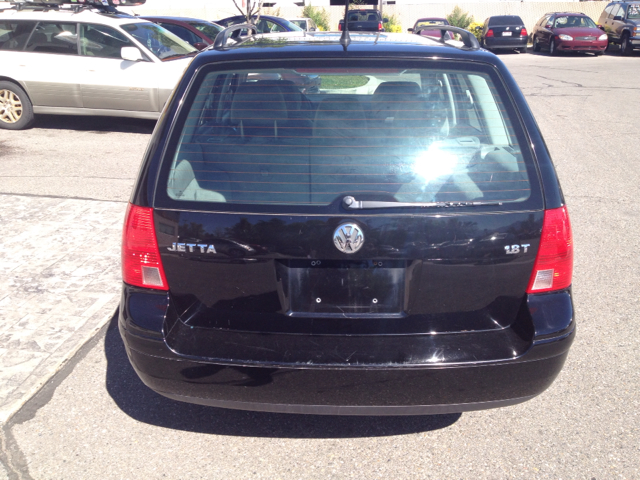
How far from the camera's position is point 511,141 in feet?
8.73

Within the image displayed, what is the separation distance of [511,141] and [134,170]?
231 inches

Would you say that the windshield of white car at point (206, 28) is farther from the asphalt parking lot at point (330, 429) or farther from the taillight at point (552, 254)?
the taillight at point (552, 254)

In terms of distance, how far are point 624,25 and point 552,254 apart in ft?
84.8

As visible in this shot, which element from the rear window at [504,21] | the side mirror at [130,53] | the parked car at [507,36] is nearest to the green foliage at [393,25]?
the rear window at [504,21]

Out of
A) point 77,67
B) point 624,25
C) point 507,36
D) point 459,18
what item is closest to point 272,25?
point 77,67

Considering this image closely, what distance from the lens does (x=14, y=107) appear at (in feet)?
32.5

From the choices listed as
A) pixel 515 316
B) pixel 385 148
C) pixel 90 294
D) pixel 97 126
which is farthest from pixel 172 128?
pixel 97 126

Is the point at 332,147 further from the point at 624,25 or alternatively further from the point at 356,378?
the point at 624,25

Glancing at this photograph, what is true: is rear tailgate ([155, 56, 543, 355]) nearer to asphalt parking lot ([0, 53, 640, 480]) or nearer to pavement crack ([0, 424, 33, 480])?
asphalt parking lot ([0, 53, 640, 480])

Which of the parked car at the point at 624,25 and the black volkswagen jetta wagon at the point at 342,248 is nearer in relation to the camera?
the black volkswagen jetta wagon at the point at 342,248

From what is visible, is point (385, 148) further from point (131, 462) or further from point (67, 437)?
point (67, 437)

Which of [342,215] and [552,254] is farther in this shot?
[552,254]

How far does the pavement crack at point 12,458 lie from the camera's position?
275cm

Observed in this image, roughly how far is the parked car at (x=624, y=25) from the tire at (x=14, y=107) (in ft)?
73.1
